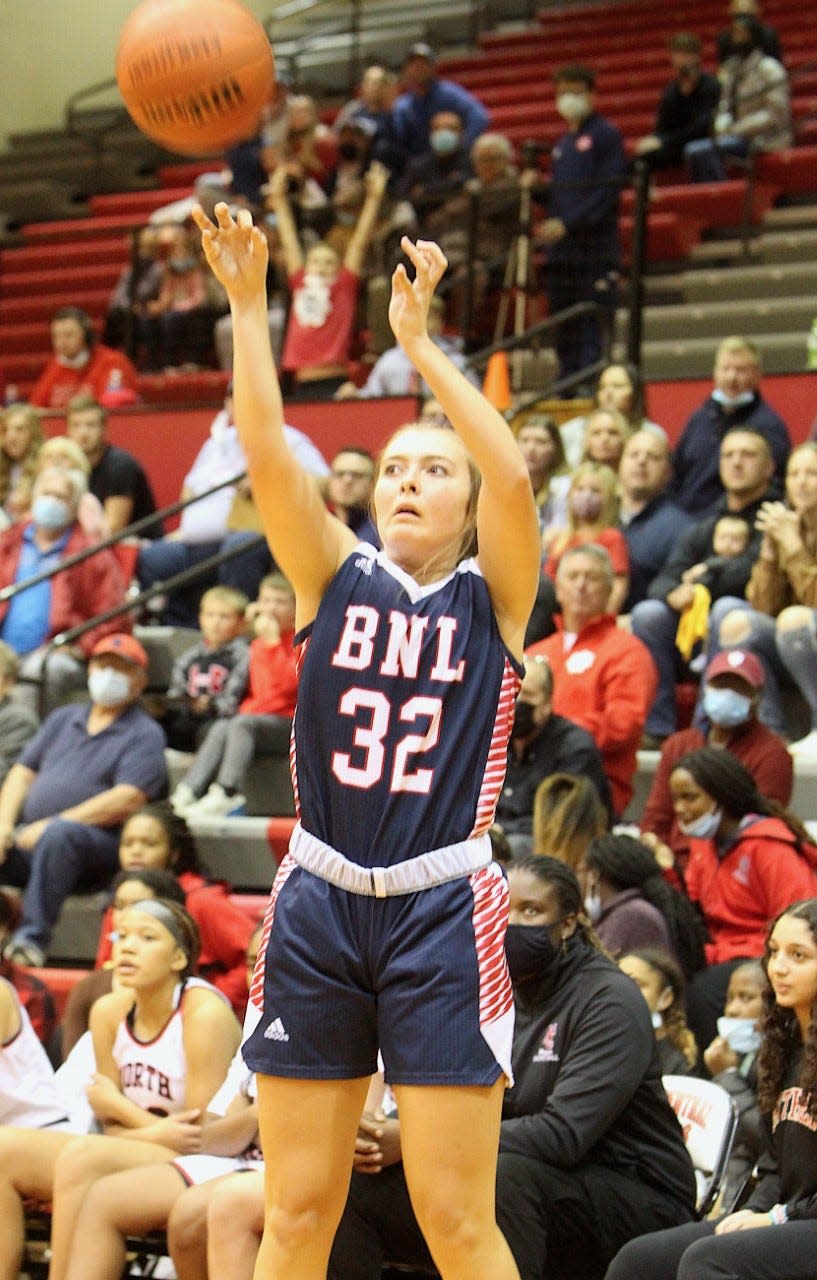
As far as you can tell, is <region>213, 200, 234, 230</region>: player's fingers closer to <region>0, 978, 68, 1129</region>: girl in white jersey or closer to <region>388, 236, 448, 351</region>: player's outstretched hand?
Result: <region>388, 236, 448, 351</region>: player's outstretched hand

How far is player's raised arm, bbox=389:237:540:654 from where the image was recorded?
114 inches

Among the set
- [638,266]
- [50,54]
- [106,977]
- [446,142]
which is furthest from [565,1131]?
[50,54]

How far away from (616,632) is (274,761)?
58.6 inches

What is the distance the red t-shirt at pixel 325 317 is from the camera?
9953 millimetres

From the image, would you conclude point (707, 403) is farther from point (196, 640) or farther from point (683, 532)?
point (196, 640)

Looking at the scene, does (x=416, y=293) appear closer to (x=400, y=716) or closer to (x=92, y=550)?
(x=400, y=716)

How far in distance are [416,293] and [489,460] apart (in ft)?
0.95

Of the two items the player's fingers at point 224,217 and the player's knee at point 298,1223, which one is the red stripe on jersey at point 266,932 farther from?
the player's fingers at point 224,217

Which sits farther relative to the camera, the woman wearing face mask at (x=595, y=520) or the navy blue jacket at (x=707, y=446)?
the navy blue jacket at (x=707, y=446)

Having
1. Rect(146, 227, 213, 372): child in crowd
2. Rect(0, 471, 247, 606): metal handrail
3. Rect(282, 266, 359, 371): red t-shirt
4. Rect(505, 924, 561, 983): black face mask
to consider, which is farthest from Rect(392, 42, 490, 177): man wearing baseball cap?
Rect(505, 924, 561, 983): black face mask

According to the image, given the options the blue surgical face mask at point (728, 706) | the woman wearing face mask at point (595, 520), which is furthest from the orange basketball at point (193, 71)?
the woman wearing face mask at point (595, 520)

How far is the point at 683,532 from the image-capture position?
7367 millimetres

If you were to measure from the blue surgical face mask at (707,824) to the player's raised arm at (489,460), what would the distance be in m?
2.80

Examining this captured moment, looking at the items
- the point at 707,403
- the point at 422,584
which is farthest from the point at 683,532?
the point at 422,584
